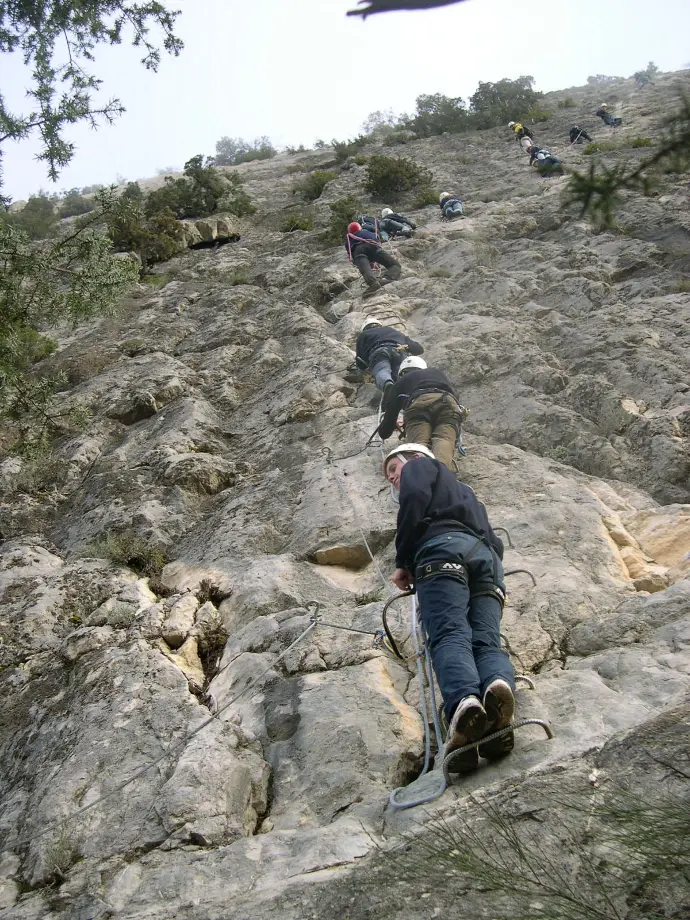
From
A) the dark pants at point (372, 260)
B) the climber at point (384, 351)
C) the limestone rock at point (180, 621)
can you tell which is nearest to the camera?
the limestone rock at point (180, 621)

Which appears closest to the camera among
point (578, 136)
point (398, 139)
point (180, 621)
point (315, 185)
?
point (180, 621)

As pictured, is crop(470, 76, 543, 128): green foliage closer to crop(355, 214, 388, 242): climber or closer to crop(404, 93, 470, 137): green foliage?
crop(404, 93, 470, 137): green foliage

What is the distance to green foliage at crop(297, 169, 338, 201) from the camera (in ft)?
63.4

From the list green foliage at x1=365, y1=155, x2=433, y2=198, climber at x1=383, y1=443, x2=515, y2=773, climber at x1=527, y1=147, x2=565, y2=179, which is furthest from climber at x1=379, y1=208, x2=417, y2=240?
climber at x1=383, y1=443, x2=515, y2=773

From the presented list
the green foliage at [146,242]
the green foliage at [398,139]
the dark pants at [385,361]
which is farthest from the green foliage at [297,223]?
the dark pants at [385,361]

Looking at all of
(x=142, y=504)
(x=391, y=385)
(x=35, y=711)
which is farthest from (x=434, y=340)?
(x=35, y=711)

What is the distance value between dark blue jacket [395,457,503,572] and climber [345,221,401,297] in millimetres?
8048

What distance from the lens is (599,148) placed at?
620 inches

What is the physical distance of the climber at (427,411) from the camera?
636 centimetres

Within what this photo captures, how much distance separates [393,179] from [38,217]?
12.6m

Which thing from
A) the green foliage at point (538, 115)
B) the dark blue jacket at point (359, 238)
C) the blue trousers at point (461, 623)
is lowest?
the blue trousers at point (461, 623)

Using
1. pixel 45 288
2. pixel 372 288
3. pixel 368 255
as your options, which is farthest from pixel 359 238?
pixel 45 288

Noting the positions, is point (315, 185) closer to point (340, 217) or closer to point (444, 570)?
point (340, 217)

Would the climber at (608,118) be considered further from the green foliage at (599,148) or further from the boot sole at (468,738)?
the boot sole at (468,738)
